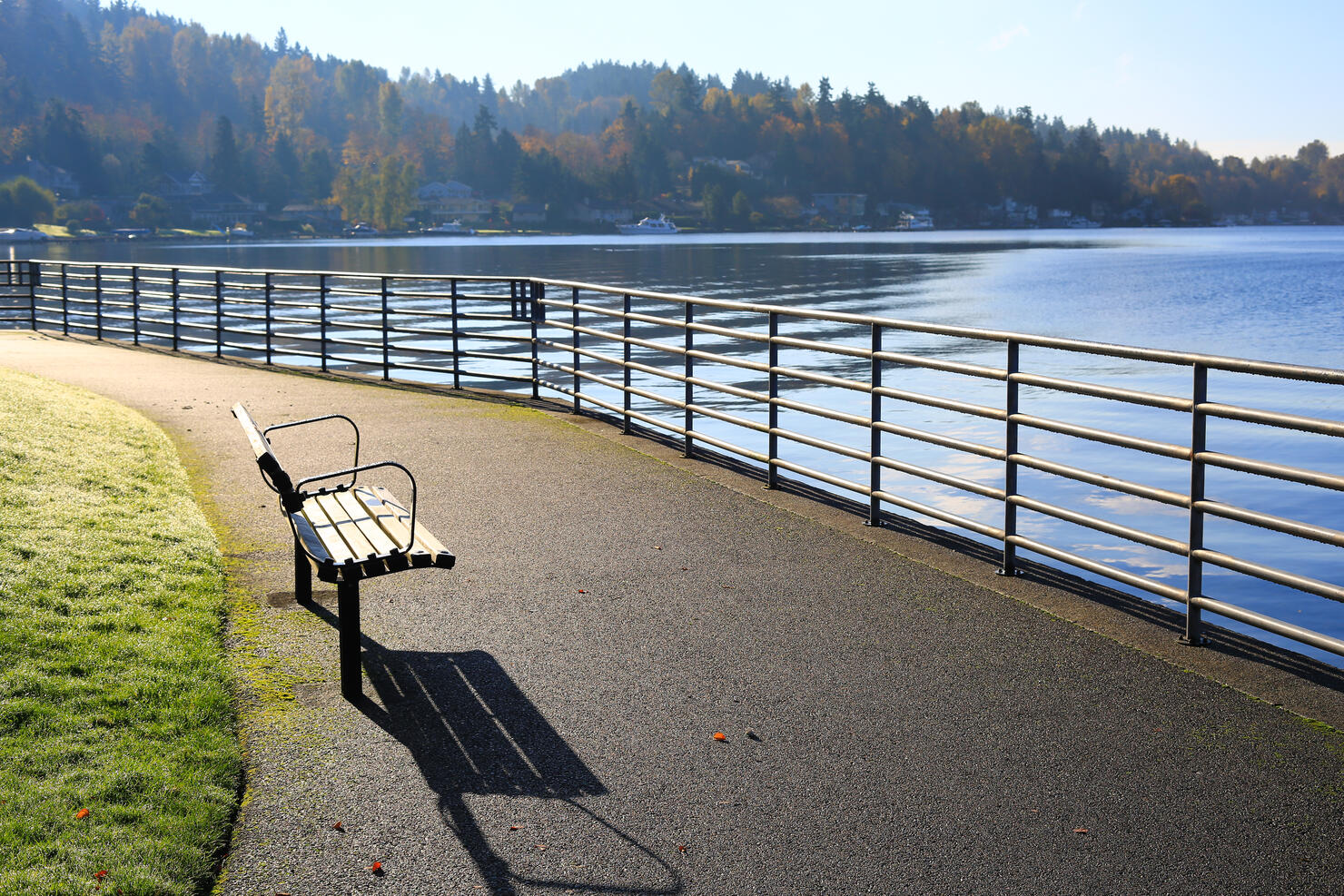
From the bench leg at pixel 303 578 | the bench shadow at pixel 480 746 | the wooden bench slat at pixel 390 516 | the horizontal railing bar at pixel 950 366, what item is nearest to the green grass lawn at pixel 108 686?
the bench leg at pixel 303 578

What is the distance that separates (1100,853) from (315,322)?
15.7m

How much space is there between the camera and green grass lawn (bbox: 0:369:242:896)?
416 cm

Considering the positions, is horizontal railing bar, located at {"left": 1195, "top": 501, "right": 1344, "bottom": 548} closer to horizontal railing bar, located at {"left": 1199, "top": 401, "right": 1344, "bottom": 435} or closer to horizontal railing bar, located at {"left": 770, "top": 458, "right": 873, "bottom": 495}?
horizontal railing bar, located at {"left": 1199, "top": 401, "right": 1344, "bottom": 435}

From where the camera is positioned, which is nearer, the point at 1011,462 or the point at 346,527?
the point at 346,527

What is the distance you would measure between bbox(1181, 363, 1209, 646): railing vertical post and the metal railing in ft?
0.04

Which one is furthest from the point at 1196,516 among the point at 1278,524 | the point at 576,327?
the point at 576,327

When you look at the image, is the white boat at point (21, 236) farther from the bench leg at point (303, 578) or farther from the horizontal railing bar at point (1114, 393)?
the horizontal railing bar at point (1114, 393)

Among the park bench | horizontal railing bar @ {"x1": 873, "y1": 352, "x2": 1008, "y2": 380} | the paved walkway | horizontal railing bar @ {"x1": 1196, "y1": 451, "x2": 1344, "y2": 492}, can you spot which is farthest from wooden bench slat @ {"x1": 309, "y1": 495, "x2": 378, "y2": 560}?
horizontal railing bar @ {"x1": 1196, "y1": 451, "x2": 1344, "y2": 492}

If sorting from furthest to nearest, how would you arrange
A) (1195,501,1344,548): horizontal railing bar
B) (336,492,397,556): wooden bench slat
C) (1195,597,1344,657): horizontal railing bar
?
(336,492,397,556): wooden bench slat → (1195,501,1344,548): horizontal railing bar → (1195,597,1344,657): horizontal railing bar

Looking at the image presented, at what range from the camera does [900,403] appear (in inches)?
1047

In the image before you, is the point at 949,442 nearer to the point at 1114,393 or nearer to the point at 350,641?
the point at 1114,393

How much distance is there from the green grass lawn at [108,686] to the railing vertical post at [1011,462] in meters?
4.25

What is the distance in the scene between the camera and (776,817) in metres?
4.47

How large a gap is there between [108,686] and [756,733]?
269 cm
